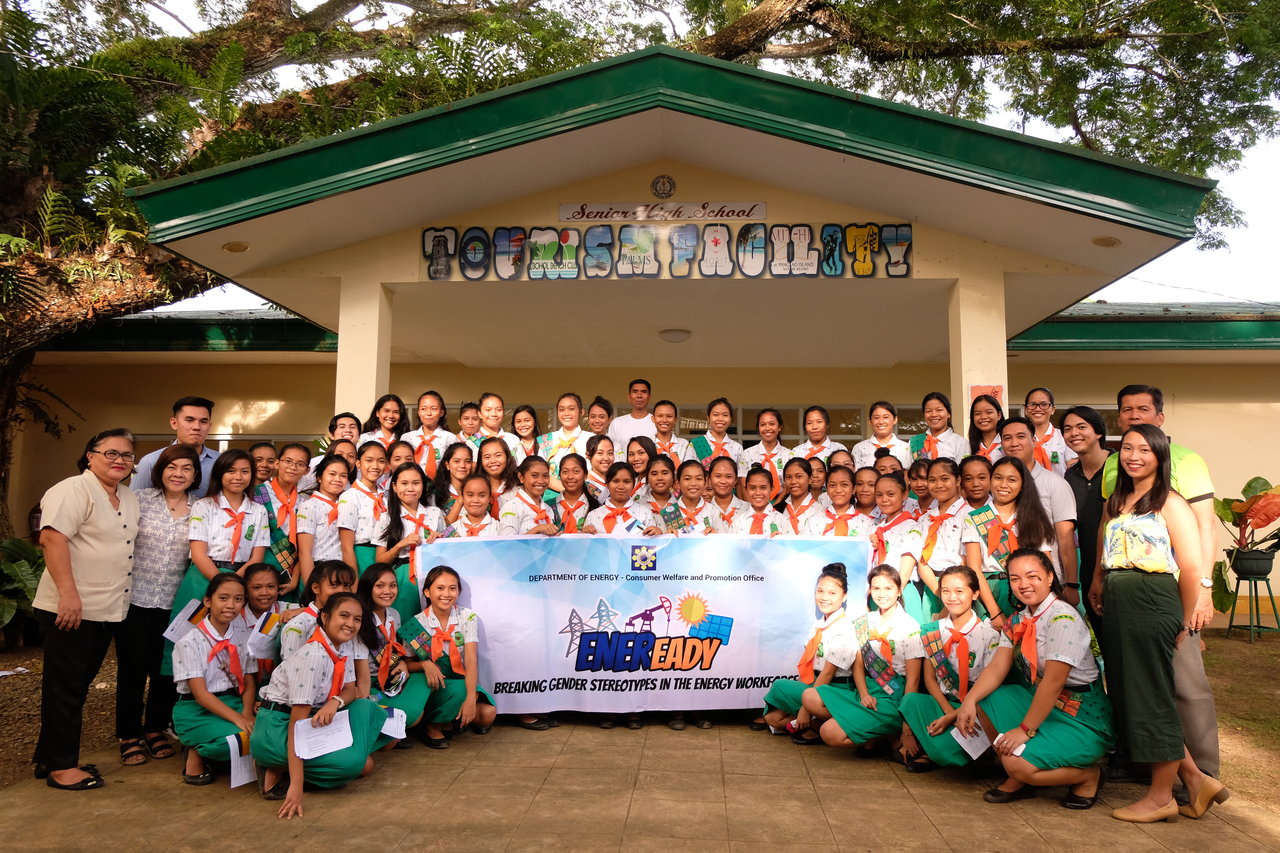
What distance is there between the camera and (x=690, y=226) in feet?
24.7

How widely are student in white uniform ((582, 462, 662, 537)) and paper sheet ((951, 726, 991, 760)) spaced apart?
2.13m

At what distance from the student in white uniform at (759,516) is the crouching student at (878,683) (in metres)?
1.08

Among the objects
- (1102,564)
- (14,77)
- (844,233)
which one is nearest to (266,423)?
(844,233)

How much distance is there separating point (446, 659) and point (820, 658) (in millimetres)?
2112

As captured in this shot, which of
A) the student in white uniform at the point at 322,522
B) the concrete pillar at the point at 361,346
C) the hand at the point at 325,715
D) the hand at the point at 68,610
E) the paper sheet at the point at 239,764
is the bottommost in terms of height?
the paper sheet at the point at 239,764

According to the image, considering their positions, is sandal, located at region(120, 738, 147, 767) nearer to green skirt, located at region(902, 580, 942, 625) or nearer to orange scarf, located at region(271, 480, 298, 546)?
orange scarf, located at region(271, 480, 298, 546)

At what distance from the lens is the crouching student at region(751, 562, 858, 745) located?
4.81m

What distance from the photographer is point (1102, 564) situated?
4098mm

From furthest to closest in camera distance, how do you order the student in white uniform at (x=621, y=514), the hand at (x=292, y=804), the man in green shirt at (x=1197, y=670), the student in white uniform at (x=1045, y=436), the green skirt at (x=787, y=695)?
the student in white uniform at (x=1045, y=436) < the student in white uniform at (x=621, y=514) < the green skirt at (x=787, y=695) < the man in green shirt at (x=1197, y=670) < the hand at (x=292, y=804)

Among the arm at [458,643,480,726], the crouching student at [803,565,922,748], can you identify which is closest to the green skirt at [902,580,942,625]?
the crouching student at [803,565,922,748]

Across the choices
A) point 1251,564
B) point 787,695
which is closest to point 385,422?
point 787,695

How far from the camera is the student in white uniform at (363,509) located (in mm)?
5309

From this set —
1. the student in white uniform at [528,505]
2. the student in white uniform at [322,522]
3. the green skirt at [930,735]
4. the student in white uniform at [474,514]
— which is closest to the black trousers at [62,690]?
the student in white uniform at [322,522]

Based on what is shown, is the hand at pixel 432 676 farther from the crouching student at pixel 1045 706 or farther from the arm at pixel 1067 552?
the arm at pixel 1067 552
